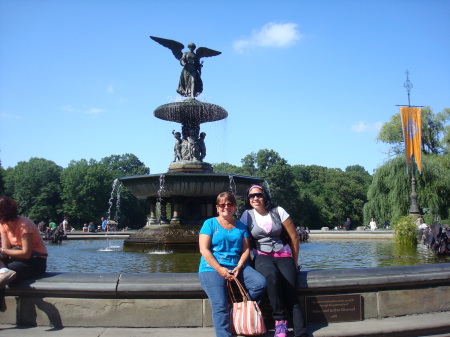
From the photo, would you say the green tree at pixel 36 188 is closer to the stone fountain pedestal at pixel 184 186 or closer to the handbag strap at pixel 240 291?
the stone fountain pedestal at pixel 184 186

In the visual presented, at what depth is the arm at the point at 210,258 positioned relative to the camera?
157 inches

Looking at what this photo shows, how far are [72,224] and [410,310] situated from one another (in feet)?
199

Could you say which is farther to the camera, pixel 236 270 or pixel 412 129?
pixel 412 129

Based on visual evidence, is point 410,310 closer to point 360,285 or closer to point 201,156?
point 360,285

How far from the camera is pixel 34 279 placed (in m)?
4.28

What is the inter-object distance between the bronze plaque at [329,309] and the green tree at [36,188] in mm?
60313

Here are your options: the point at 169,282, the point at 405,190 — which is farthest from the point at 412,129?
the point at 169,282

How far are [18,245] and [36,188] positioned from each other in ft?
211

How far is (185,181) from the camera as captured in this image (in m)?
12.4

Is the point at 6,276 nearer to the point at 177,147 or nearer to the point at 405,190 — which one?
the point at 177,147

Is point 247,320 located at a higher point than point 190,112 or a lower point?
lower

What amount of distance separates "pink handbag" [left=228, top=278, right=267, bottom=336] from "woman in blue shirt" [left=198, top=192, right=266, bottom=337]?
76 mm

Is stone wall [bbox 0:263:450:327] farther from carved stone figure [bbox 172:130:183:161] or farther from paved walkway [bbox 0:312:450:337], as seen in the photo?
carved stone figure [bbox 172:130:183:161]

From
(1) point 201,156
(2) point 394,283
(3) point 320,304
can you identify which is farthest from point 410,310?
(1) point 201,156
